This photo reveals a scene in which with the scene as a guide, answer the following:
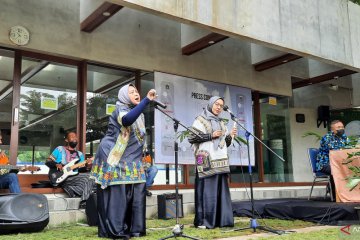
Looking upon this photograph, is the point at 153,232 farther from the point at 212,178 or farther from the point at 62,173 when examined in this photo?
the point at 62,173

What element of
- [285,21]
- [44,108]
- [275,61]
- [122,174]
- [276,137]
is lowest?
[122,174]

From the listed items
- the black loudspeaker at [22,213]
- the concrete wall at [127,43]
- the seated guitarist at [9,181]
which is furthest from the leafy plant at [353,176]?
the seated guitarist at [9,181]

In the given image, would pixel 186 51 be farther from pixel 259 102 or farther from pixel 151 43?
pixel 259 102

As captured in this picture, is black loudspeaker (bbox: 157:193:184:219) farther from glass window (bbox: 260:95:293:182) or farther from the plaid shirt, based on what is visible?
glass window (bbox: 260:95:293:182)

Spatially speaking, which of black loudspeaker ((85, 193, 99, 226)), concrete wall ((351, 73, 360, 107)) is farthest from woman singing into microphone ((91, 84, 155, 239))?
concrete wall ((351, 73, 360, 107))

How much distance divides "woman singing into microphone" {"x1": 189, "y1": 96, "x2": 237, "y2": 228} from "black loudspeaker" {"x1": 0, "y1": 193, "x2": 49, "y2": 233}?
1.65 meters

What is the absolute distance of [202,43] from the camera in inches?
258

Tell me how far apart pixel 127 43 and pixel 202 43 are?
1.27 meters

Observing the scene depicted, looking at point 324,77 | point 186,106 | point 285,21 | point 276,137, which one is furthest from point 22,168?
point 324,77

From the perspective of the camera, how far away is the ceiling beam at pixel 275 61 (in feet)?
23.9

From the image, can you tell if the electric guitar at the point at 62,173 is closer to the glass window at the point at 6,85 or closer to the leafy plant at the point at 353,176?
the glass window at the point at 6,85

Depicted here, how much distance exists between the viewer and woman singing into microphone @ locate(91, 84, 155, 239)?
3400 mm

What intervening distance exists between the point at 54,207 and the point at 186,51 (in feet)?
11.7

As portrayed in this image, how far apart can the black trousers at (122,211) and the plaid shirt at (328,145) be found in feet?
11.5
